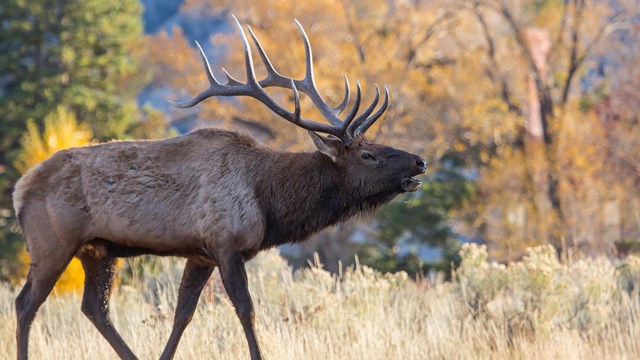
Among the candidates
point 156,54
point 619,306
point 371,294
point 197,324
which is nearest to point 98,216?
point 197,324

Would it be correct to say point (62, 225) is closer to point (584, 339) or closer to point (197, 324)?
point (197, 324)

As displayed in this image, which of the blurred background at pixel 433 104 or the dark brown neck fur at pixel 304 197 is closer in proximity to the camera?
the dark brown neck fur at pixel 304 197

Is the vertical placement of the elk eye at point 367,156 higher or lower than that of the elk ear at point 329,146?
lower

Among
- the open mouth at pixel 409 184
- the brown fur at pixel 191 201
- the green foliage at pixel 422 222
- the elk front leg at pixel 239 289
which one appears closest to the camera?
the elk front leg at pixel 239 289

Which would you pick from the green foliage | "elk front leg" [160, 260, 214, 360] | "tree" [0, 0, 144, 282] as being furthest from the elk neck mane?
"tree" [0, 0, 144, 282]

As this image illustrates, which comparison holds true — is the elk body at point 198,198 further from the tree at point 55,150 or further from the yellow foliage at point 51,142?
the yellow foliage at point 51,142

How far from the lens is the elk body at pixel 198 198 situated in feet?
23.4

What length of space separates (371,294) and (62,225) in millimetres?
2808

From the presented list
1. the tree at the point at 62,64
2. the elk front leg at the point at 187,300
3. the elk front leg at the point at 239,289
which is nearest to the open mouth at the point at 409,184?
the elk front leg at the point at 239,289

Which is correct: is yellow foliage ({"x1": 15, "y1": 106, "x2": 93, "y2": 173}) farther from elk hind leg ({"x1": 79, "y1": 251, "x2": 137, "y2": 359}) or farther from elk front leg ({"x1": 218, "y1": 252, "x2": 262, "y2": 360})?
elk front leg ({"x1": 218, "y1": 252, "x2": 262, "y2": 360})

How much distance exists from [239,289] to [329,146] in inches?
45.5

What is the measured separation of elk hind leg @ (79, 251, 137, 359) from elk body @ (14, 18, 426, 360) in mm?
13

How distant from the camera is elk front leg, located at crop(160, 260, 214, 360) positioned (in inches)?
291

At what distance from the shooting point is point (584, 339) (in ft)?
26.9
